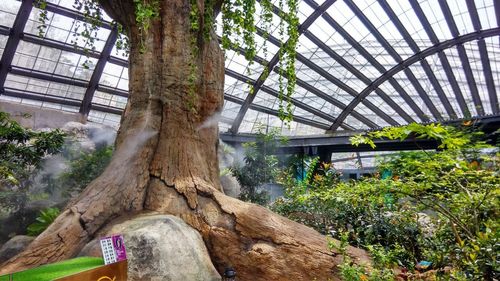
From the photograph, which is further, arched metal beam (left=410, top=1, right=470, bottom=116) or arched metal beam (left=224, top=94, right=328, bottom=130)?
arched metal beam (left=224, top=94, right=328, bottom=130)

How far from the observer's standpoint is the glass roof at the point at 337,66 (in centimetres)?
1111

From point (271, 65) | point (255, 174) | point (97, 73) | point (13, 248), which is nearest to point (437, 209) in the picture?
point (13, 248)

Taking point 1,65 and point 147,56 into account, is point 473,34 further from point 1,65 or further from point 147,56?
point 1,65

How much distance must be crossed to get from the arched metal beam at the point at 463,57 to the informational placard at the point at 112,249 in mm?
13202

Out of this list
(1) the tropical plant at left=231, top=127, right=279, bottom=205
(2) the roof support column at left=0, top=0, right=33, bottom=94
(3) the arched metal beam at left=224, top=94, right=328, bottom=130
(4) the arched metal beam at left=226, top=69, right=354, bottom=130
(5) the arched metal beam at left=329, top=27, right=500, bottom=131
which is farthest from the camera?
(3) the arched metal beam at left=224, top=94, right=328, bottom=130

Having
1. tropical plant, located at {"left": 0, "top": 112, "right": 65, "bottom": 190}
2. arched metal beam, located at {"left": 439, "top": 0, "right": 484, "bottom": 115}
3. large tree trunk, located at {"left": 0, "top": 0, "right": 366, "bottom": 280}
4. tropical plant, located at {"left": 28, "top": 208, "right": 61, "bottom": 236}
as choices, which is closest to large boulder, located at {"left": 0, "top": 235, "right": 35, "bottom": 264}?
tropical plant, located at {"left": 28, "top": 208, "right": 61, "bottom": 236}

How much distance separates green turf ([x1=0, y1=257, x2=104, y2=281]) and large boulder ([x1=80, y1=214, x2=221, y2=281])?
1.21 ft

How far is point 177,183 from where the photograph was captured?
349 cm

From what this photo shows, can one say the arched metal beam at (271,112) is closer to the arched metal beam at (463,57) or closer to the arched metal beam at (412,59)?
the arched metal beam at (412,59)

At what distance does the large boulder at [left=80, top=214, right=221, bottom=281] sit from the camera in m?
2.70

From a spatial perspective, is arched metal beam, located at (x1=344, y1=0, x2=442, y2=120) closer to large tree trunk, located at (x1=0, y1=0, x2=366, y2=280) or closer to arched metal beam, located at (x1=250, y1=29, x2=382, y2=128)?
arched metal beam, located at (x1=250, y1=29, x2=382, y2=128)

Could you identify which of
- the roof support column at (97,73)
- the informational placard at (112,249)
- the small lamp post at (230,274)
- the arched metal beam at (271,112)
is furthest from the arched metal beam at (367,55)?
the informational placard at (112,249)

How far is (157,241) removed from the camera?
281 cm

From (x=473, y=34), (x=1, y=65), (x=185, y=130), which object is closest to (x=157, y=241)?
(x=185, y=130)
